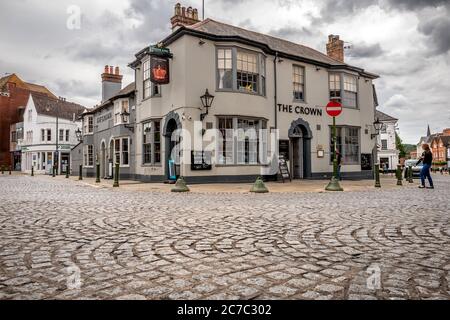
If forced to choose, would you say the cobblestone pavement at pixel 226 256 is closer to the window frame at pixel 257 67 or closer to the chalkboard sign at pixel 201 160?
the chalkboard sign at pixel 201 160

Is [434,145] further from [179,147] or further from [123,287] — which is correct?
[123,287]

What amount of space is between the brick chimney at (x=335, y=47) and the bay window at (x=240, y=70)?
30.8 feet

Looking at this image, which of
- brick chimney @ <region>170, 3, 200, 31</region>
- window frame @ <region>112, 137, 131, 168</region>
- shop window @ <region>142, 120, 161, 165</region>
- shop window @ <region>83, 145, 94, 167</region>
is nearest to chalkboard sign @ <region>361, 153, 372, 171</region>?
shop window @ <region>142, 120, 161, 165</region>

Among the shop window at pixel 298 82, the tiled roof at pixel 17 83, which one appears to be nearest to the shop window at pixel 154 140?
the shop window at pixel 298 82

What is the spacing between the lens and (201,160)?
15.4 m

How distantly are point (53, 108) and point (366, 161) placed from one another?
4082cm

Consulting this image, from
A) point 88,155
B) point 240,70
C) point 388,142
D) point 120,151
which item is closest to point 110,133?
point 120,151

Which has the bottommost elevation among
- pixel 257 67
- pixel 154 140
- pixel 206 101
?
pixel 154 140

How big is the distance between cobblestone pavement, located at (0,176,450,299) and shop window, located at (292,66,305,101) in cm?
1404

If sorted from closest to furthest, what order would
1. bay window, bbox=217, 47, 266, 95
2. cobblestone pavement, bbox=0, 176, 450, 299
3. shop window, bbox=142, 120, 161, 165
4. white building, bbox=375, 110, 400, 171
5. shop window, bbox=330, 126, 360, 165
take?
1. cobblestone pavement, bbox=0, 176, 450, 299
2. bay window, bbox=217, 47, 266, 95
3. shop window, bbox=142, 120, 161, 165
4. shop window, bbox=330, 126, 360, 165
5. white building, bbox=375, 110, 400, 171

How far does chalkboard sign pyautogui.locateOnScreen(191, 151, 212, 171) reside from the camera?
15156mm

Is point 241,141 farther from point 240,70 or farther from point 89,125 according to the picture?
point 89,125

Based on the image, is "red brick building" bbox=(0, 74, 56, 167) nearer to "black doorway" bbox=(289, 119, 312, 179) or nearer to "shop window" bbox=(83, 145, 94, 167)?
"shop window" bbox=(83, 145, 94, 167)
